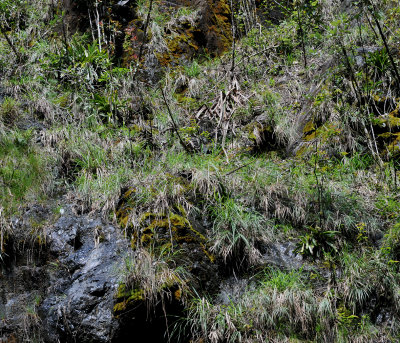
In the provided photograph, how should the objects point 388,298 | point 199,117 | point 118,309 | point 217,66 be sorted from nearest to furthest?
point 118,309
point 388,298
point 199,117
point 217,66

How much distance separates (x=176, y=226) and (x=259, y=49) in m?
5.03

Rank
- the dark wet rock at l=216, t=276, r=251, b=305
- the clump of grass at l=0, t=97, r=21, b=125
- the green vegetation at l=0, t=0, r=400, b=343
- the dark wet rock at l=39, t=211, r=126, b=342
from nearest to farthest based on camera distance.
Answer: the dark wet rock at l=39, t=211, r=126, b=342 → the green vegetation at l=0, t=0, r=400, b=343 → the dark wet rock at l=216, t=276, r=251, b=305 → the clump of grass at l=0, t=97, r=21, b=125

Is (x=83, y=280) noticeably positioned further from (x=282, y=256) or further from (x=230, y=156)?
(x=230, y=156)

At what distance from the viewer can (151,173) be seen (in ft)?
15.4

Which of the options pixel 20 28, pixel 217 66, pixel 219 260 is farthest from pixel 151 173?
pixel 20 28

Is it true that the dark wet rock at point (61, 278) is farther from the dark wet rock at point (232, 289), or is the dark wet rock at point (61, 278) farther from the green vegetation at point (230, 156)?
the dark wet rock at point (232, 289)

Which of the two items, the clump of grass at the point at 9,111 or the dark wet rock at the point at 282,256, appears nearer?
the dark wet rock at the point at 282,256

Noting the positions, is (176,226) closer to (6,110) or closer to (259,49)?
(6,110)

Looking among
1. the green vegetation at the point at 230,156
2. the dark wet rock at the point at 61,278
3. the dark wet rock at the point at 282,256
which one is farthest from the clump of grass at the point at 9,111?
the dark wet rock at the point at 282,256

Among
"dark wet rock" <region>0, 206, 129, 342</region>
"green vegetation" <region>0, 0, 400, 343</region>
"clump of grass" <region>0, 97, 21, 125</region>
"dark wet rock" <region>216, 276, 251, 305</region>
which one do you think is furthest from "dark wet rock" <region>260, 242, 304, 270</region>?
"clump of grass" <region>0, 97, 21, 125</region>

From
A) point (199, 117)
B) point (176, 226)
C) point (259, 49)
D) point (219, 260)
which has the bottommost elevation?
point (219, 260)

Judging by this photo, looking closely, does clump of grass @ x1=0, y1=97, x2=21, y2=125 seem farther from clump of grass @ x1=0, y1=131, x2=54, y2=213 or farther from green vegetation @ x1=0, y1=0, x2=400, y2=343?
clump of grass @ x1=0, y1=131, x2=54, y2=213

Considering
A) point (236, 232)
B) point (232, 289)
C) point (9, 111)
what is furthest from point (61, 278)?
point (9, 111)

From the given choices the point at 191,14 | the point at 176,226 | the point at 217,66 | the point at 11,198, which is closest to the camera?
the point at 176,226
